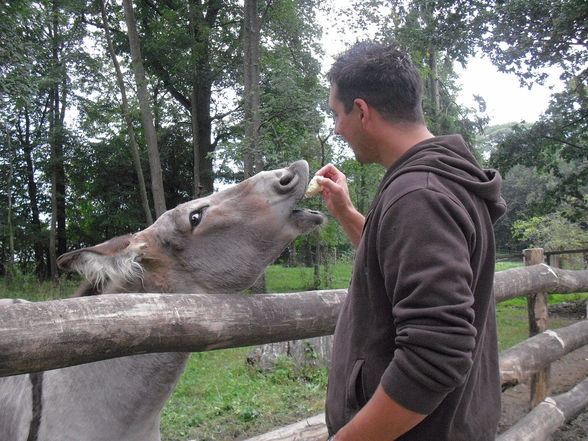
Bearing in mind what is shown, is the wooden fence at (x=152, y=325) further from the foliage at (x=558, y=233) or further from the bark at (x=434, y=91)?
the bark at (x=434, y=91)

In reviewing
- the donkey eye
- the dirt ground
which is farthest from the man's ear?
the dirt ground

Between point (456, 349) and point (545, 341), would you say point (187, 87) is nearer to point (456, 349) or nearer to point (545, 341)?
point (545, 341)

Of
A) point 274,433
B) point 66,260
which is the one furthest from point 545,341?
point 66,260

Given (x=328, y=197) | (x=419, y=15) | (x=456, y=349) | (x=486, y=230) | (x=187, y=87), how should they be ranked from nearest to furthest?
(x=456, y=349)
(x=486, y=230)
(x=328, y=197)
(x=419, y=15)
(x=187, y=87)

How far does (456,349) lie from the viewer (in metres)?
1.07

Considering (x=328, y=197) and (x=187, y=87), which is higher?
(x=187, y=87)

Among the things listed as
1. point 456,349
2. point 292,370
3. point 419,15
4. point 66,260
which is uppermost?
point 419,15

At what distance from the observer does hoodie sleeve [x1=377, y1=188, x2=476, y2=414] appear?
3.44 feet

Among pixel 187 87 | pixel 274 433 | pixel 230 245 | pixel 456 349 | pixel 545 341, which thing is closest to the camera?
pixel 456 349

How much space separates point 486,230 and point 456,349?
0.35m

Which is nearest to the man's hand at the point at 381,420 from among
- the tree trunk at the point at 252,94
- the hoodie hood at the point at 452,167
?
the hoodie hood at the point at 452,167

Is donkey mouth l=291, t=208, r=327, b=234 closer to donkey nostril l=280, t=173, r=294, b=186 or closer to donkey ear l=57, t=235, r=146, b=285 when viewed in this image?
donkey nostril l=280, t=173, r=294, b=186

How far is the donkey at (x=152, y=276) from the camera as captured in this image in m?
2.06

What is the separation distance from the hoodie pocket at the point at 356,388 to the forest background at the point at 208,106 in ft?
20.4
